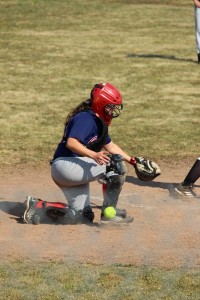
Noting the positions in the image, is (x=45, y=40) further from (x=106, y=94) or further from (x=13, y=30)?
(x=106, y=94)

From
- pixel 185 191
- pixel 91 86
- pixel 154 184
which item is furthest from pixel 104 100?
pixel 91 86

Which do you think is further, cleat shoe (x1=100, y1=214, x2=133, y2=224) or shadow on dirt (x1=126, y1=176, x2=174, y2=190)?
shadow on dirt (x1=126, y1=176, x2=174, y2=190)

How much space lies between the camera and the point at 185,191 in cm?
1247

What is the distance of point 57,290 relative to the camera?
8648 millimetres

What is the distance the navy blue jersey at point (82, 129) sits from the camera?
10625 millimetres

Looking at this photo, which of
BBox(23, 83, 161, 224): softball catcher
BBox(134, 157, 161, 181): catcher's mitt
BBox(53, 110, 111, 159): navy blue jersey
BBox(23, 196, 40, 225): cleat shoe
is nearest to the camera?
BBox(53, 110, 111, 159): navy blue jersey

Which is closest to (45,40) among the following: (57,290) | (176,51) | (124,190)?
(176,51)

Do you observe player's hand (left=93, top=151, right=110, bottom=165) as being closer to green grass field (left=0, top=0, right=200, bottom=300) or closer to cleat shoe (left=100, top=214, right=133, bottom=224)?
cleat shoe (left=100, top=214, right=133, bottom=224)

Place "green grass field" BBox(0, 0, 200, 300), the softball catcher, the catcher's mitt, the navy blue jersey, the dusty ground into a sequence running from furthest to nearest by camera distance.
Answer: the catcher's mitt, the softball catcher, the navy blue jersey, the dusty ground, "green grass field" BBox(0, 0, 200, 300)

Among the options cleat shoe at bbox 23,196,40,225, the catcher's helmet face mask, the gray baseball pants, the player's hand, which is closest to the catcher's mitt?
the gray baseball pants

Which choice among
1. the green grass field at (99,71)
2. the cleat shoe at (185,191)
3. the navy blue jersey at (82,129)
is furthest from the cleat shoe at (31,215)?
the green grass field at (99,71)

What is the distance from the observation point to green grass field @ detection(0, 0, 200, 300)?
8.88 meters

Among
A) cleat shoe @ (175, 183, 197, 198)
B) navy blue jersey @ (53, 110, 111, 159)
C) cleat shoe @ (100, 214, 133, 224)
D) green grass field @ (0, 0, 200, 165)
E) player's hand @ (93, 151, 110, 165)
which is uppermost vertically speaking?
navy blue jersey @ (53, 110, 111, 159)

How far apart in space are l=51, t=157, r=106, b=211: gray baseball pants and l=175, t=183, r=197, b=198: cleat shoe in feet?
6.29
